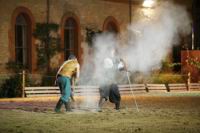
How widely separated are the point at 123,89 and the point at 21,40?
642cm

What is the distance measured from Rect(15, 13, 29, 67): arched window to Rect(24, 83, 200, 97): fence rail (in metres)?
2.09

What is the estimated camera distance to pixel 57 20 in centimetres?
3192

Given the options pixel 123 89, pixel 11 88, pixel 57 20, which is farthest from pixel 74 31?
pixel 11 88

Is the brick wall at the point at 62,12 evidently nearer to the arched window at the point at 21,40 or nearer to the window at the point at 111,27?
the window at the point at 111,27

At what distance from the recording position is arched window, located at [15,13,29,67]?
30094mm

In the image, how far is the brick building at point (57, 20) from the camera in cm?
2917

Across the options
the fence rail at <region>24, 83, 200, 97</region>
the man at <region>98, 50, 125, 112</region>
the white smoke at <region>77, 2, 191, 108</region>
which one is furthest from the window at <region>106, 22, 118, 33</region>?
the man at <region>98, 50, 125, 112</region>

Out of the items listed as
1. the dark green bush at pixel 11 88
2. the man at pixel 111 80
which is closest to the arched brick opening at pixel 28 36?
the dark green bush at pixel 11 88

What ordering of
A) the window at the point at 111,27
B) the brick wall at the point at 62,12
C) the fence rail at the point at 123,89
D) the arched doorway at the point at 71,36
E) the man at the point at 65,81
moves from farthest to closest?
the window at the point at 111,27
the arched doorway at the point at 71,36
the brick wall at the point at 62,12
the fence rail at the point at 123,89
the man at the point at 65,81

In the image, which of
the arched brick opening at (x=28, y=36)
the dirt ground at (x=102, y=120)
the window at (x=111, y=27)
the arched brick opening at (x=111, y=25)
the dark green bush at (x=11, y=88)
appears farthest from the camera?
the window at (x=111, y=27)

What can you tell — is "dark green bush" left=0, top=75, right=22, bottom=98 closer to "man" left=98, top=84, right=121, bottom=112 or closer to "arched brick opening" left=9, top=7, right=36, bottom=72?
"arched brick opening" left=9, top=7, right=36, bottom=72

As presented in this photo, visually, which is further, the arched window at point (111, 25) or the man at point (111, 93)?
the arched window at point (111, 25)

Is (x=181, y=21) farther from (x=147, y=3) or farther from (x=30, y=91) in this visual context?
(x=30, y=91)

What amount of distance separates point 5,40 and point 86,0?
673cm
